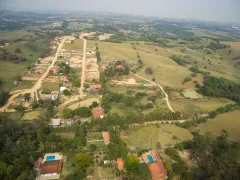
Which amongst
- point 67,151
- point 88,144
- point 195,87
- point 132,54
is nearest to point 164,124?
point 88,144

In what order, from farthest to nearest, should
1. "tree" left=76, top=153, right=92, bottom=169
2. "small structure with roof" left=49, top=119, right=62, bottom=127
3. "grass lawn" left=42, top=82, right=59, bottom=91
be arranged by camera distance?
"grass lawn" left=42, top=82, right=59, bottom=91 < "small structure with roof" left=49, top=119, right=62, bottom=127 < "tree" left=76, top=153, right=92, bottom=169

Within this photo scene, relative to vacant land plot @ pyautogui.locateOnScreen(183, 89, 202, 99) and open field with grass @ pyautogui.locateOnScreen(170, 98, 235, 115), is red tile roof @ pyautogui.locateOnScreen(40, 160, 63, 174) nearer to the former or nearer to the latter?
open field with grass @ pyautogui.locateOnScreen(170, 98, 235, 115)

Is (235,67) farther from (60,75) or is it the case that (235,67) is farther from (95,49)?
(60,75)

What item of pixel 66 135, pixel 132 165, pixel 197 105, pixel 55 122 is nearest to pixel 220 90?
pixel 197 105

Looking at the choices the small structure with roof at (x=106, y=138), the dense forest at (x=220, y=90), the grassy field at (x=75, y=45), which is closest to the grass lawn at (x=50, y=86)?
the small structure with roof at (x=106, y=138)

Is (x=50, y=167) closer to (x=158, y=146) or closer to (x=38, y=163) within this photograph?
(x=38, y=163)

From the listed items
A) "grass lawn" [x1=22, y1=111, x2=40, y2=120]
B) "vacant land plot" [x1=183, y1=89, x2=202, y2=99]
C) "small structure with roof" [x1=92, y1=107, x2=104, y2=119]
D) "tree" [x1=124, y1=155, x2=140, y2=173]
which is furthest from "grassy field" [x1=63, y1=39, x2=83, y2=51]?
"tree" [x1=124, y1=155, x2=140, y2=173]

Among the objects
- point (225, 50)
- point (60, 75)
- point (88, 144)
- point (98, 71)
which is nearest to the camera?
point (88, 144)

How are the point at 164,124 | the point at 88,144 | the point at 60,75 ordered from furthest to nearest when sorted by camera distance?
the point at 60,75, the point at 164,124, the point at 88,144
